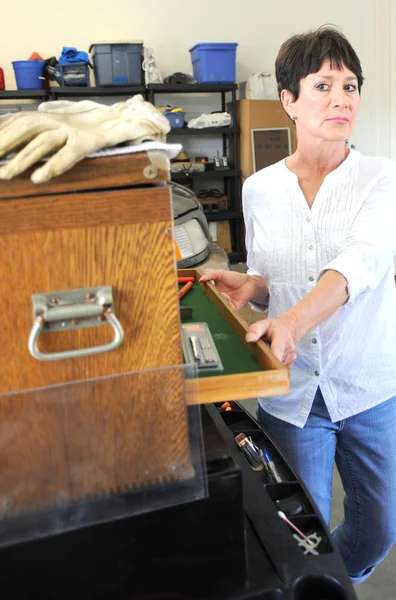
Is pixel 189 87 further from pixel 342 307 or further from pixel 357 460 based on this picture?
pixel 357 460

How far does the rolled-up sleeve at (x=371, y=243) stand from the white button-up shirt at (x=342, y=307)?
0.02m

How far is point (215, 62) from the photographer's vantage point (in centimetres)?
473

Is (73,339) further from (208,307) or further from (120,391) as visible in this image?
(208,307)

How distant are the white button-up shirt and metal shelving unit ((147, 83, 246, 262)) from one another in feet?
11.3

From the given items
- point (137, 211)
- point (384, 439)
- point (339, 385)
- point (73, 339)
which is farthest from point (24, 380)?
point (384, 439)

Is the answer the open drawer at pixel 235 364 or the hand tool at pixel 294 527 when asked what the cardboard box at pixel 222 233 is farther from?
the hand tool at pixel 294 527

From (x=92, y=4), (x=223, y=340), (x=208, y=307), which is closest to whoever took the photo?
(x=223, y=340)

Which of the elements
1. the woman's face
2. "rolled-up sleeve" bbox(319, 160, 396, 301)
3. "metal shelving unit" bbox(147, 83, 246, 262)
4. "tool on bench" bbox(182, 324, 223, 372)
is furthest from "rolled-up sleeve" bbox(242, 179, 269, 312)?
"metal shelving unit" bbox(147, 83, 246, 262)

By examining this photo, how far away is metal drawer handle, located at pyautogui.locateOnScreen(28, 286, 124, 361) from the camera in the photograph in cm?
55

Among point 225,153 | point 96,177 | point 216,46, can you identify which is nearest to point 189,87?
point 216,46

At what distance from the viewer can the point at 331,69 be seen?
1322mm

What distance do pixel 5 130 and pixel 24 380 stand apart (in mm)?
255

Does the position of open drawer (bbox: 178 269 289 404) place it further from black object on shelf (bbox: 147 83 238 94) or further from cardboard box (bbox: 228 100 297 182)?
cardboard box (bbox: 228 100 297 182)

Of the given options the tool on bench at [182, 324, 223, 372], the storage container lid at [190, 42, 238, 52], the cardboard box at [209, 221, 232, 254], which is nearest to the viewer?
the tool on bench at [182, 324, 223, 372]
